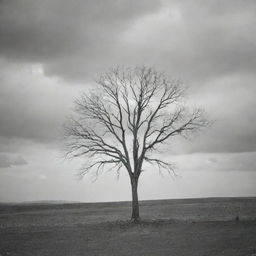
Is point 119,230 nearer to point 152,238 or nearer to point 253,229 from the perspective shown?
point 152,238

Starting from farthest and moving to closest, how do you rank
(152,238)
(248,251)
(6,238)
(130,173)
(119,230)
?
(130,173)
(119,230)
(6,238)
(152,238)
(248,251)

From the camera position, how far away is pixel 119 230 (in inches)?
999

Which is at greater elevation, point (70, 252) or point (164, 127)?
point (164, 127)

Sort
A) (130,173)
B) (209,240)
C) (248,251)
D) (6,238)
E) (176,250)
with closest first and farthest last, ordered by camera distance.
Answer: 1. (248,251)
2. (176,250)
3. (209,240)
4. (6,238)
5. (130,173)

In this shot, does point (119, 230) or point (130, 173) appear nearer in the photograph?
point (119, 230)

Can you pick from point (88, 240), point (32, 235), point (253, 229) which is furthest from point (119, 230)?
point (253, 229)

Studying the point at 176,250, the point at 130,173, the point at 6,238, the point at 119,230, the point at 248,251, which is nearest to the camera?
the point at 248,251

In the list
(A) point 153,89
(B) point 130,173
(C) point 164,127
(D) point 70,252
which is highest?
(A) point 153,89

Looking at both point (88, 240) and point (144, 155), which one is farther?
point (144, 155)

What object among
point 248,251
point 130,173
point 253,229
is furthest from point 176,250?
point 130,173

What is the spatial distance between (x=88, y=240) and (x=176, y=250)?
22.2 feet

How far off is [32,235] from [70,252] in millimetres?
8022

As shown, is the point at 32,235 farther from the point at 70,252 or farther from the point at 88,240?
the point at 70,252

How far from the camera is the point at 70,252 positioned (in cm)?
1736
